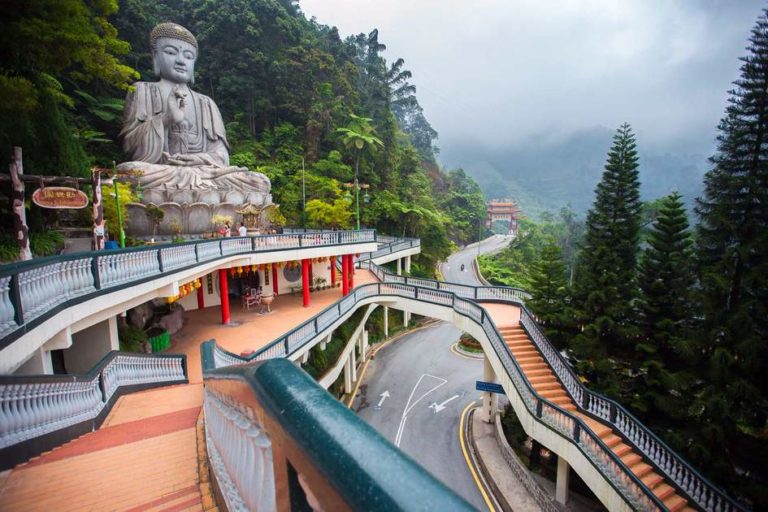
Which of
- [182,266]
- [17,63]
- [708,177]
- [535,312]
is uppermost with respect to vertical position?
[17,63]

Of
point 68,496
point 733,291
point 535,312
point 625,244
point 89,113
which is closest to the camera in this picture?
point 68,496

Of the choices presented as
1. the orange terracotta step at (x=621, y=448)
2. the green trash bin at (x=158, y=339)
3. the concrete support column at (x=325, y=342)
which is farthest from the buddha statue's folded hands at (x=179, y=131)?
the orange terracotta step at (x=621, y=448)

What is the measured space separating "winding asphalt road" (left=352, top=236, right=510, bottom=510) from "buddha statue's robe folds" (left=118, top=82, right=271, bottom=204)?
41.2 ft

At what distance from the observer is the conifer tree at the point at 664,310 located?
1111 cm

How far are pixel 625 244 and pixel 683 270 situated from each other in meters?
2.13

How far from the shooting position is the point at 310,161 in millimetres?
31469

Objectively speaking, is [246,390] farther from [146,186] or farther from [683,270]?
[146,186]

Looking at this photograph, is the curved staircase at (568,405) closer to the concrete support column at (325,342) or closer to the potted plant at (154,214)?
the concrete support column at (325,342)

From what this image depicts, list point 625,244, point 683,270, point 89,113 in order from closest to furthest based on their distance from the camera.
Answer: point 683,270 < point 625,244 < point 89,113

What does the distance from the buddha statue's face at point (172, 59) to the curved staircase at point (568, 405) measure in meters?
23.5

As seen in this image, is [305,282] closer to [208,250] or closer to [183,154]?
[208,250]

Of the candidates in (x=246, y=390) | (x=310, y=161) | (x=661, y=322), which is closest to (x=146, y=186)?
(x=310, y=161)

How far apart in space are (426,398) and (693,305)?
12.3 metres

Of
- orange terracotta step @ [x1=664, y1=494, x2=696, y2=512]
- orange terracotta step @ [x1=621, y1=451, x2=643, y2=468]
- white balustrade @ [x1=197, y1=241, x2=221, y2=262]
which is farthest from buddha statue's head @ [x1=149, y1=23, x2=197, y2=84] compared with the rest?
orange terracotta step @ [x1=664, y1=494, x2=696, y2=512]
